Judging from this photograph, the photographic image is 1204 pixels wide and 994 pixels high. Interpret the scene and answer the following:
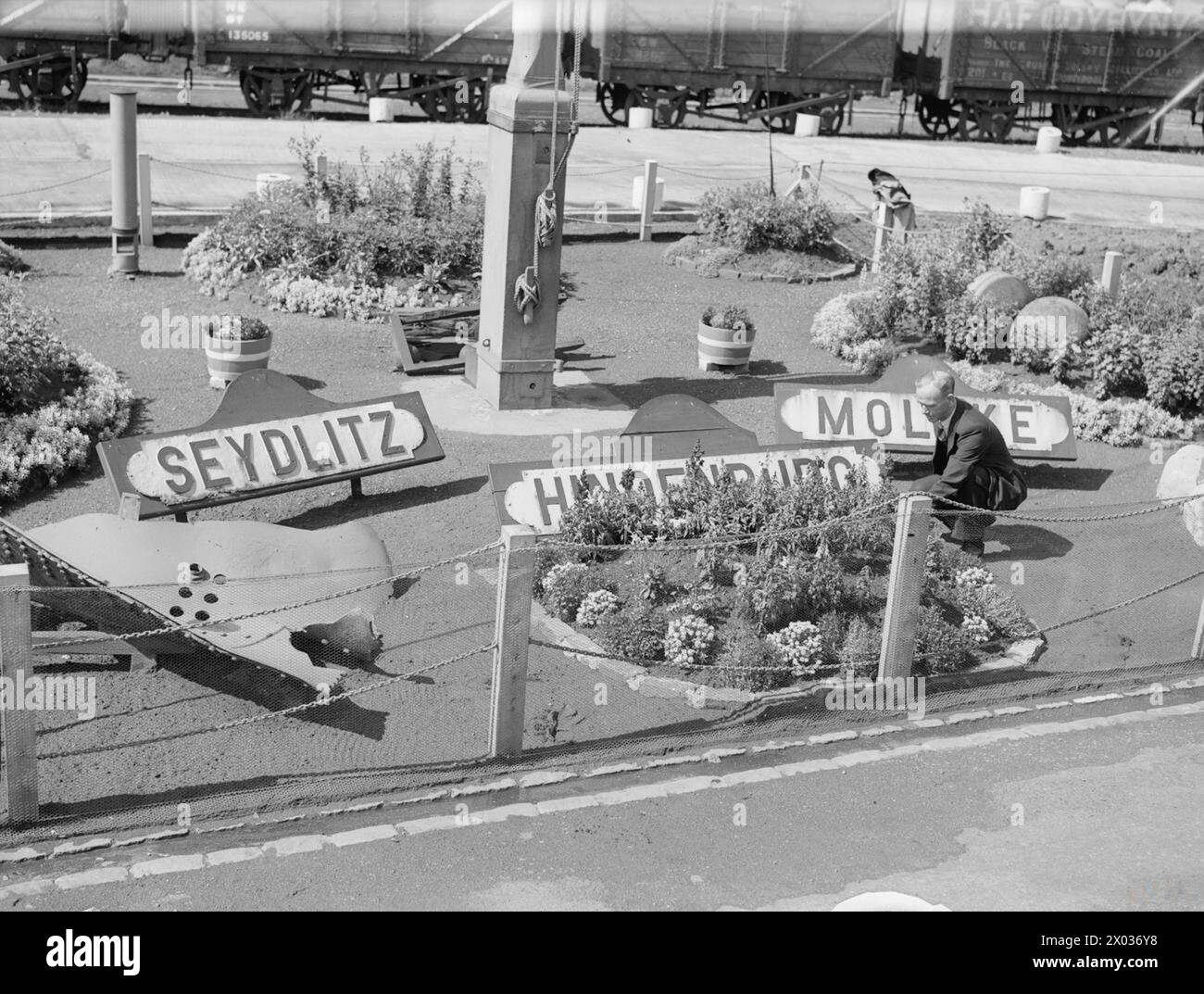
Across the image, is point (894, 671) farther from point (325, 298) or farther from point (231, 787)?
point (325, 298)

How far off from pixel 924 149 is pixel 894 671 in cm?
2247

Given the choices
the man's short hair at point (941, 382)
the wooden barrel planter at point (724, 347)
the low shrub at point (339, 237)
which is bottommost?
the wooden barrel planter at point (724, 347)

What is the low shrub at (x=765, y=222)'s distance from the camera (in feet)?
59.2

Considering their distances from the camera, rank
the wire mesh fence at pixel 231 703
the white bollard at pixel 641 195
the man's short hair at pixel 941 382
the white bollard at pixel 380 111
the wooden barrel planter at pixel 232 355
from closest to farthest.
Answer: the wire mesh fence at pixel 231 703 < the man's short hair at pixel 941 382 < the wooden barrel planter at pixel 232 355 < the white bollard at pixel 641 195 < the white bollard at pixel 380 111

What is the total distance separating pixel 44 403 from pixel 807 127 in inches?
818

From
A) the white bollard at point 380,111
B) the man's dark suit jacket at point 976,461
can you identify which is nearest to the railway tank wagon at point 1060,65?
the white bollard at point 380,111

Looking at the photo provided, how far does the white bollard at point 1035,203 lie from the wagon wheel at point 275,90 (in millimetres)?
13893

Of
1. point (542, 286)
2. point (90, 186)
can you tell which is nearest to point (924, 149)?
point (90, 186)

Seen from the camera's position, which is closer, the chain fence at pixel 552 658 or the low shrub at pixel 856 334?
the chain fence at pixel 552 658

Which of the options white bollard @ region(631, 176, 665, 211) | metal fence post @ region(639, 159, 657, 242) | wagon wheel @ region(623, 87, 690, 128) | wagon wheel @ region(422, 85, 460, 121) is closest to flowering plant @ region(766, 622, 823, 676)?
metal fence post @ region(639, 159, 657, 242)

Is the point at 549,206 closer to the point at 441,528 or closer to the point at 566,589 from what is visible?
the point at 441,528

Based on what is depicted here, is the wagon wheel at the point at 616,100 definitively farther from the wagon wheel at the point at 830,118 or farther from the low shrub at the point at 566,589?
the low shrub at the point at 566,589

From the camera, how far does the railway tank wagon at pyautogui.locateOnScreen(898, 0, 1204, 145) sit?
30250mm
